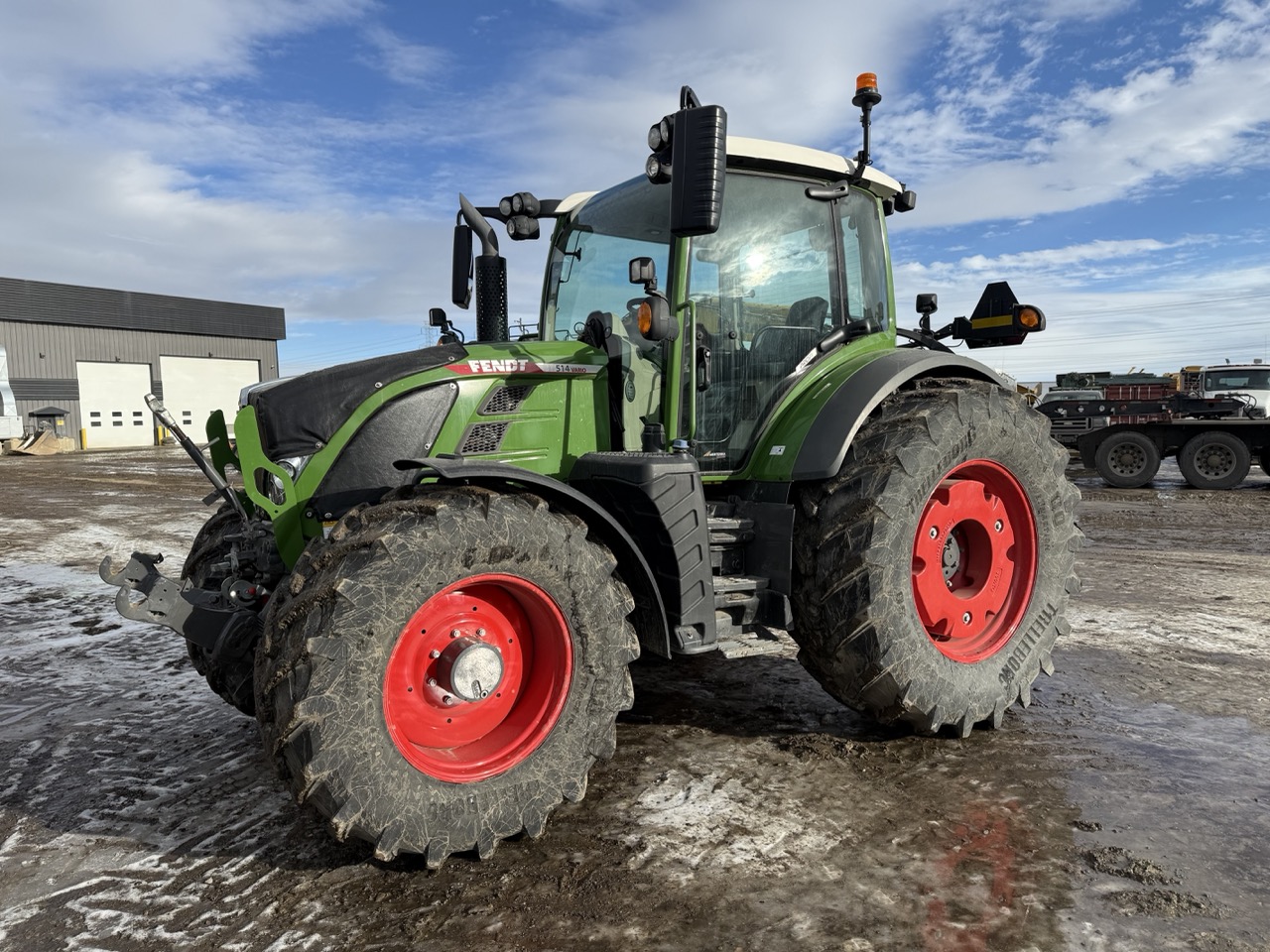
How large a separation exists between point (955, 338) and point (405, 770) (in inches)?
139

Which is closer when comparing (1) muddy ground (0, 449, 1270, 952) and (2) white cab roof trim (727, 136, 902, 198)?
(1) muddy ground (0, 449, 1270, 952)

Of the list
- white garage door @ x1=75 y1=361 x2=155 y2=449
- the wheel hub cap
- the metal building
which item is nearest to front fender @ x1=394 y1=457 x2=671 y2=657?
the wheel hub cap

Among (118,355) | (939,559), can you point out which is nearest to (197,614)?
(939,559)

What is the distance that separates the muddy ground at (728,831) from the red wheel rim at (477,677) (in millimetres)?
313

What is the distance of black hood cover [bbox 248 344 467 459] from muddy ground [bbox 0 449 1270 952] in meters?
1.25

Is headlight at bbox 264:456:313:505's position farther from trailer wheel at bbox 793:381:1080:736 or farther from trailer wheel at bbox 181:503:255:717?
trailer wheel at bbox 793:381:1080:736

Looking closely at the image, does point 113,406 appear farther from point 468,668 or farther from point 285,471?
point 468,668

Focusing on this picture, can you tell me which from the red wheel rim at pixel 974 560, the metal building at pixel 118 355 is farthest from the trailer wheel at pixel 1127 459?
the metal building at pixel 118 355

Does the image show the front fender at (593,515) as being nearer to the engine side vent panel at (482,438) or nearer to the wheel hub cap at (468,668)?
the engine side vent panel at (482,438)

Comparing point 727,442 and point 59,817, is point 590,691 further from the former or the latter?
point 59,817

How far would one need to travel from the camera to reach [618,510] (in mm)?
3299

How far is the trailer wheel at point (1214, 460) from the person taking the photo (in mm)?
13711

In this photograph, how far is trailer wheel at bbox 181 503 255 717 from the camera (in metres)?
3.42

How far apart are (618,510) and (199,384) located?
1647 inches
